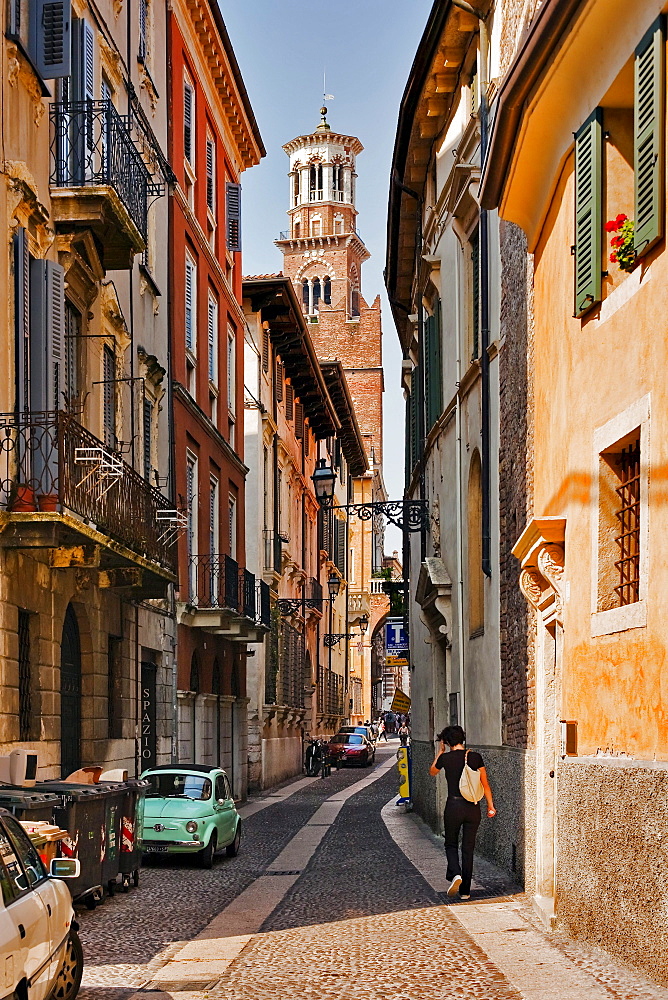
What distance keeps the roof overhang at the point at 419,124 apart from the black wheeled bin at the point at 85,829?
11842 millimetres

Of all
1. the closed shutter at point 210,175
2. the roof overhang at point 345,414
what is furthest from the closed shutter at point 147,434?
the roof overhang at point 345,414

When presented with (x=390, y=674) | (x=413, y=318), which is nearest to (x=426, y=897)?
(x=413, y=318)

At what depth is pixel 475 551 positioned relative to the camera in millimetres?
20203

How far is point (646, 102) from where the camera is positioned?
29.6 ft

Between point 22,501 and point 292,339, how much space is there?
1063 inches

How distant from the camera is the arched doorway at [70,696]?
18353 mm

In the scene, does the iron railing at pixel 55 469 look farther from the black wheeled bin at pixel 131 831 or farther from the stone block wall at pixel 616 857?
the stone block wall at pixel 616 857

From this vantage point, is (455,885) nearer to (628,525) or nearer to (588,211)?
(628,525)

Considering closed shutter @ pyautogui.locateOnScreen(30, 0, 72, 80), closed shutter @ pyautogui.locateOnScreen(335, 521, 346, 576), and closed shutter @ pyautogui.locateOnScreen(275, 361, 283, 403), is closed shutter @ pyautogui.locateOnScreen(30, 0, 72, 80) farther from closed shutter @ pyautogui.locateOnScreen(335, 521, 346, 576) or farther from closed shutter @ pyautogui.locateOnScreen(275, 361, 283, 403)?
closed shutter @ pyautogui.locateOnScreen(335, 521, 346, 576)

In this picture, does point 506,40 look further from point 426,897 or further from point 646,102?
point 426,897

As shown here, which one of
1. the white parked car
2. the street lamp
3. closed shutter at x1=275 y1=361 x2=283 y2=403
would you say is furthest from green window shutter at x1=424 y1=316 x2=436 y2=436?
the white parked car

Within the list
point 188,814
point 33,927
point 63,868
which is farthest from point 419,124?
point 33,927

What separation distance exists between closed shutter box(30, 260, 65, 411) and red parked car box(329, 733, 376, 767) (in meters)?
38.0

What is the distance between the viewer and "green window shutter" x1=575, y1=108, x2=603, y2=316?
10344mm
